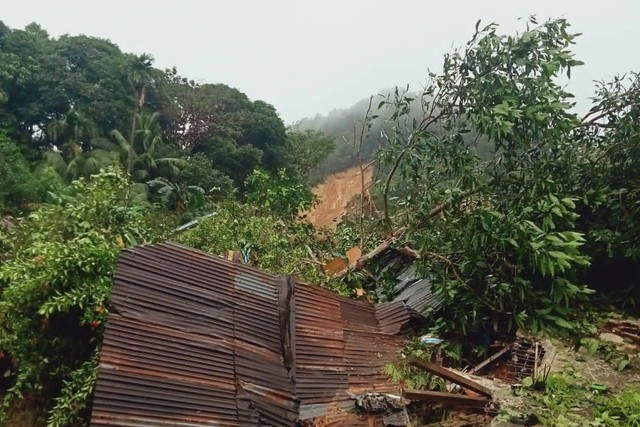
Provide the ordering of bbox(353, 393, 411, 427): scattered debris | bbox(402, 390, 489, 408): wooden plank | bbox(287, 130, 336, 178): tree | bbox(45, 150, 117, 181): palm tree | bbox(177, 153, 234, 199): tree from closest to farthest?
bbox(353, 393, 411, 427): scattered debris → bbox(402, 390, 489, 408): wooden plank → bbox(45, 150, 117, 181): palm tree → bbox(177, 153, 234, 199): tree → bbox(287, 130, 336, 178): tree

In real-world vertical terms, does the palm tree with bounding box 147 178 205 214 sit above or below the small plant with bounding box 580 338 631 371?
above

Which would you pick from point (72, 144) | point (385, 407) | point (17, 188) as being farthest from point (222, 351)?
point (72, 144)

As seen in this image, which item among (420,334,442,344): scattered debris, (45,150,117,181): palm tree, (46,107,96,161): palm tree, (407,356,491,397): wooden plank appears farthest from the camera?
(46,107,96,161): palm tree

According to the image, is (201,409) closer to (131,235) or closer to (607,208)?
(131,235)

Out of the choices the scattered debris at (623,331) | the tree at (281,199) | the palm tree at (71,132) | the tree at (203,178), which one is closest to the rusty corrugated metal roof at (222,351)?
the scattered debris at (623,331)

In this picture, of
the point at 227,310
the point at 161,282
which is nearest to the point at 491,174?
the point at 227,310

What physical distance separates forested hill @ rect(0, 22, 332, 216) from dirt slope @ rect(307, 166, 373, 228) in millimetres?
4529

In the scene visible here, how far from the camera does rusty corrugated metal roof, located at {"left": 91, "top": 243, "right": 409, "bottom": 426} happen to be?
3379mm

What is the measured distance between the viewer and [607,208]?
6.45m

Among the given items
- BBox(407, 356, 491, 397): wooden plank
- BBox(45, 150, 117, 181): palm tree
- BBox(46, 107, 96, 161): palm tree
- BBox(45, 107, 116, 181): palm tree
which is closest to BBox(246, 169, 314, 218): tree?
BBox(407, 356, 491, 397): wooden plank

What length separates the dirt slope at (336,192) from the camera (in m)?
30.9

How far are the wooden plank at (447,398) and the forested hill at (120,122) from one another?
14.9 m

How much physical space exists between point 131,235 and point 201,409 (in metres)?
2.57

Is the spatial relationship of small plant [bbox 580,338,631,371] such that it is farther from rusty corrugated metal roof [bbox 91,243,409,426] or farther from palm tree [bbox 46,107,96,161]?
palm tree [bbox 46,107,96,161]
